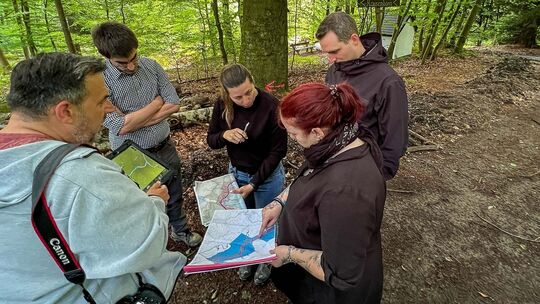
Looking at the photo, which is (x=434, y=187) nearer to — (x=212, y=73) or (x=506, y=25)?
(x=212, y=73)

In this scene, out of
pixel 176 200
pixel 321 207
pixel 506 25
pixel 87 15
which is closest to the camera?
pixel 321 207

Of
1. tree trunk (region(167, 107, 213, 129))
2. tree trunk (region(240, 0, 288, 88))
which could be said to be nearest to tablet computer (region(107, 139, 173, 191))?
tree trunk (region(167, 107, 213, 129))

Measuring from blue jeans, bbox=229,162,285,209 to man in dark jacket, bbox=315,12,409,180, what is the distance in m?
1.01

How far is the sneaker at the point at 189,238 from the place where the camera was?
335 cm

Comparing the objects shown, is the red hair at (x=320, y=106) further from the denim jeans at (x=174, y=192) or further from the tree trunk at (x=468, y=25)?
the tree trunk at (x=468, y=25)

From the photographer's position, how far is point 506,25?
59.5ft

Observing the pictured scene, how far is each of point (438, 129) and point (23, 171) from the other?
6964mm

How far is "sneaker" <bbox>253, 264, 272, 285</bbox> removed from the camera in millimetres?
2924

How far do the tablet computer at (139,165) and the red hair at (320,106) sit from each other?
1.03 meters

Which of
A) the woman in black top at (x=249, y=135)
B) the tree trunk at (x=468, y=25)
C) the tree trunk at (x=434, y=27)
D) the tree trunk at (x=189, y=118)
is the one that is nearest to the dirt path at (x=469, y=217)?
the woman in black top at (x=249, y=135)

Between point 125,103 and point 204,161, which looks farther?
point 204,161

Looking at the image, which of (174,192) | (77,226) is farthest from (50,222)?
(174,192)

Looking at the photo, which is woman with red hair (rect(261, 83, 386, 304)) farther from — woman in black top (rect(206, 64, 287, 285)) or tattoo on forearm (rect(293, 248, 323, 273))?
woman in black top (rect(206, 64, 287, 285))

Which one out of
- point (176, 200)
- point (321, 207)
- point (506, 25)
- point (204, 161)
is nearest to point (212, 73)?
point (204, 161)
